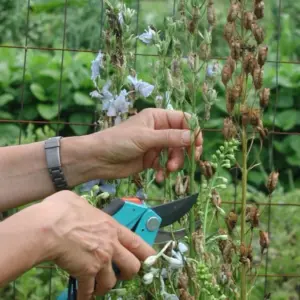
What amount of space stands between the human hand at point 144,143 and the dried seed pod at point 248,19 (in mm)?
235

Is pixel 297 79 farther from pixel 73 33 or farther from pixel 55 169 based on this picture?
pixel 55 169

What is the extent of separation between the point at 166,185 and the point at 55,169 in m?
0.26

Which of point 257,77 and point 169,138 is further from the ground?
point 257,77

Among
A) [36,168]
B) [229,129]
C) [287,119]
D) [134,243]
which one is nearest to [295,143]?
[287,119]

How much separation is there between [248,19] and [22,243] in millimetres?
746

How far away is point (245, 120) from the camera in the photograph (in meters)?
1.93

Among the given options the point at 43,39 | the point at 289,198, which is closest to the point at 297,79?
the point at 289,198

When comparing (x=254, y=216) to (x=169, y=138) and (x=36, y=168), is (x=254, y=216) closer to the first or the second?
(x=169, y=138)

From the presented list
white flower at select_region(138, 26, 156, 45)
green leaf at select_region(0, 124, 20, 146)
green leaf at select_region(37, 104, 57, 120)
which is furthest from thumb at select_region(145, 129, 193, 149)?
green leaf at select_region(37, 104, 57, 120)

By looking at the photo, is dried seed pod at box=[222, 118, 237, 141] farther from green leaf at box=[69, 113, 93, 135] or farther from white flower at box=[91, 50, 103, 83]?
green leaf at box=[69, 113, 93, 135]

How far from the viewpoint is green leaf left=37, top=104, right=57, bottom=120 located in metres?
4.78

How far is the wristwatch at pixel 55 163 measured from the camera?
6.80ft

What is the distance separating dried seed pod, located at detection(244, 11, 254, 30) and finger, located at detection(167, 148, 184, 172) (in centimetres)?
30

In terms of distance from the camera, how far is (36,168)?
2.11 meters
